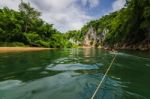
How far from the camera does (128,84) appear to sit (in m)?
8.18

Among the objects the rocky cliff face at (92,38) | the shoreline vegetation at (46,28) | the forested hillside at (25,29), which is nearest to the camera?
the shoreline vegetation at (46,28)

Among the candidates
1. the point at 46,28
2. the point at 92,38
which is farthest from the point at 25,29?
the point at 92,38

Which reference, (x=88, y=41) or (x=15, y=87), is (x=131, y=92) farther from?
(x=88, y=41)

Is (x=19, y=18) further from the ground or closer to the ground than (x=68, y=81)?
further from the ground

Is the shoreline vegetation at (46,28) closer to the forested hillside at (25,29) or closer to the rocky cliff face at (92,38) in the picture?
the forested hillside at (25,29)

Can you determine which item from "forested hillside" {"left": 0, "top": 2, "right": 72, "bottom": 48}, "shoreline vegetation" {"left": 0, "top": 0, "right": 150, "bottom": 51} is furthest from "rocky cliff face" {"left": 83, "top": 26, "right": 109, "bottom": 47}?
"forested hillside" {"left": 0, "top": 2, "right": 72, "bottom": 48}

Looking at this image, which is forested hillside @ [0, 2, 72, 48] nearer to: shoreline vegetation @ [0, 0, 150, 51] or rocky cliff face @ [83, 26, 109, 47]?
shoreline vegetation @ [0, 0, 150, 51]

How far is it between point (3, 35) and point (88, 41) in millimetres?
93548

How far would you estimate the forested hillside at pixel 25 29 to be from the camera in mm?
46947

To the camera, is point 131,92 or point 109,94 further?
point 131,92

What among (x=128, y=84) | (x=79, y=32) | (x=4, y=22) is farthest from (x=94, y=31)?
(x=128, y=84)

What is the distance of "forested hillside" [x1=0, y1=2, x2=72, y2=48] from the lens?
4695 centimetres

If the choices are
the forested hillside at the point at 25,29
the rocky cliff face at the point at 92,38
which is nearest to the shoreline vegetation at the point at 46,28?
the forested hillside at the point at 25,29

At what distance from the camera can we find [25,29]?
57.1m
